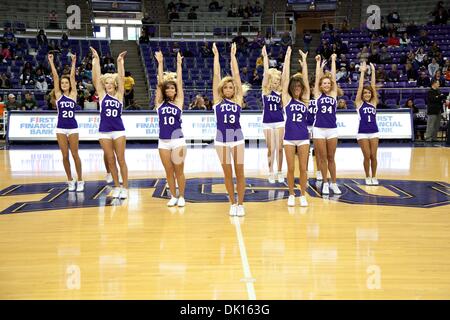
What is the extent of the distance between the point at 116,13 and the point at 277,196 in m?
21.4

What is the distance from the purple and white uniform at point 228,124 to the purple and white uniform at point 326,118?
1829 millimetres

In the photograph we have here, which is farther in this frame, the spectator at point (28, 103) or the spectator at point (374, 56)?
the spectator at point (374, 56)

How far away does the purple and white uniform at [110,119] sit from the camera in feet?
24.9

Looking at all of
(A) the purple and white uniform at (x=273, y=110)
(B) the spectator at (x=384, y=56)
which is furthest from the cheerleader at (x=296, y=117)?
(B) the spectator at (x=384, y=56)

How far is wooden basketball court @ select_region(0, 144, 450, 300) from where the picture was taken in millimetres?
4109

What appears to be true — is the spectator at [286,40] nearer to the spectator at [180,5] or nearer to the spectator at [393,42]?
the spectator at [393,42]

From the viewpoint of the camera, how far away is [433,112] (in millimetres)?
16172

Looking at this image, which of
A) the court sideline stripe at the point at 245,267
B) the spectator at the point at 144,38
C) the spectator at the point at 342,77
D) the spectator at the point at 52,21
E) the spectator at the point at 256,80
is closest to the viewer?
the court sideline stripe at the point at 245,267

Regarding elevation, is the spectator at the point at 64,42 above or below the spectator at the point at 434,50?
above

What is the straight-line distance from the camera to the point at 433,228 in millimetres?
5977

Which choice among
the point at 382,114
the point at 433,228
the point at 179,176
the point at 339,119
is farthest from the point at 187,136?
the point at 433,228

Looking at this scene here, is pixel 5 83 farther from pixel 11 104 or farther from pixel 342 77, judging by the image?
pixel 342 77

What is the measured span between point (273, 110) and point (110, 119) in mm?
2715

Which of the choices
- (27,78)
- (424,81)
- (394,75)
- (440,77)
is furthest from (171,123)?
(440,77)
